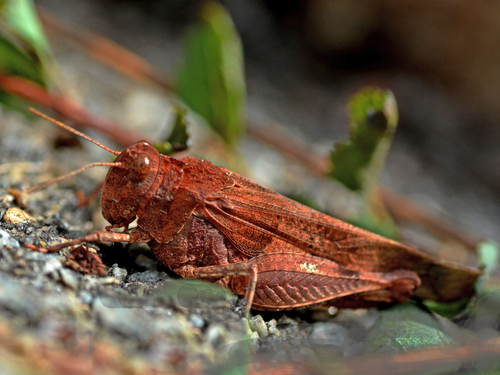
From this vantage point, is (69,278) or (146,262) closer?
(69,278)

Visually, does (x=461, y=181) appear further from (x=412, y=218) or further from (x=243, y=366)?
(x=243, y=366)

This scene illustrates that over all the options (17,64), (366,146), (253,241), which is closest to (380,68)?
(366,146)

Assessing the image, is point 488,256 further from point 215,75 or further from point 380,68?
point 380,68

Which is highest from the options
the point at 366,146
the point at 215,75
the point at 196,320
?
the point at 215,75

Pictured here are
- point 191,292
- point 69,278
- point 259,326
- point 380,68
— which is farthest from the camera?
point 380,68

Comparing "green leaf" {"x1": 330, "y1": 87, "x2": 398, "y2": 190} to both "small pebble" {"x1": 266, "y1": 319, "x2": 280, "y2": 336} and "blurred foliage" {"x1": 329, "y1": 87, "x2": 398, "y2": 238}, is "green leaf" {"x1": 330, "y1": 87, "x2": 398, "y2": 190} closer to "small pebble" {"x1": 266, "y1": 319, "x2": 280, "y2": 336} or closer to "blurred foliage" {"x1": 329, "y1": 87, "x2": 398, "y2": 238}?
"blurred foliage" {"x1": 329, "y1": 87, "x2": 398, "y2": 238}

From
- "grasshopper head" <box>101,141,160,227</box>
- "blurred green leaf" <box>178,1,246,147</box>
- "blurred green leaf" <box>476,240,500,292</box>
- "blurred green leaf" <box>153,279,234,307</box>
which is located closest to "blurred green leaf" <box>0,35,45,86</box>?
"blurred green leaf" <box>178,1,246,147</box>

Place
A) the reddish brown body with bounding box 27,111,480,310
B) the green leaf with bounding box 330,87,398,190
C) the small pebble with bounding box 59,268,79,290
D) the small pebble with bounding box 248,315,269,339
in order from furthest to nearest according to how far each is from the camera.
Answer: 1. the green leaf with bounding box 330,87,398,190
2. the reddish brown body with bounding box 27,111,480,310
3. the small pebble with bounding box 248,315,269,339
4. the small pebble with bounding box 59,268,79,290
